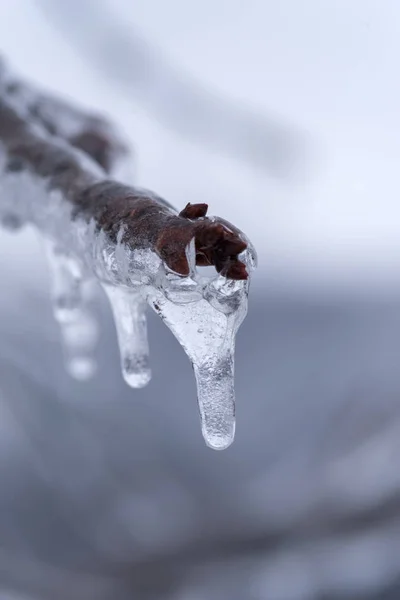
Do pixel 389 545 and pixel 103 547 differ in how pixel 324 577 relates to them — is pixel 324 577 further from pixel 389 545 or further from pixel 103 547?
pixel 103 547

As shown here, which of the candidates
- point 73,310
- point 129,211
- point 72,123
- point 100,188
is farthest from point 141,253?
point 72,123

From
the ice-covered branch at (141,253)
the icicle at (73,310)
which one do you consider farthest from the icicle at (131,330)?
the icicle at (73,310)

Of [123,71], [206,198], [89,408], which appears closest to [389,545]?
[89,408]

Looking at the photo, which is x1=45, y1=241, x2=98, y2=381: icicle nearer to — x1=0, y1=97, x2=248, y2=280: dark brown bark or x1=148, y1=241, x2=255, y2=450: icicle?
x1=0, y1=97, x2=248, y2=280: dark brown bark

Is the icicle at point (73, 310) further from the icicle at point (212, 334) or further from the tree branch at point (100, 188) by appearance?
the icicle at point (212, 334)

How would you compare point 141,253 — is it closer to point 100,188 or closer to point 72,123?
point 100,188
